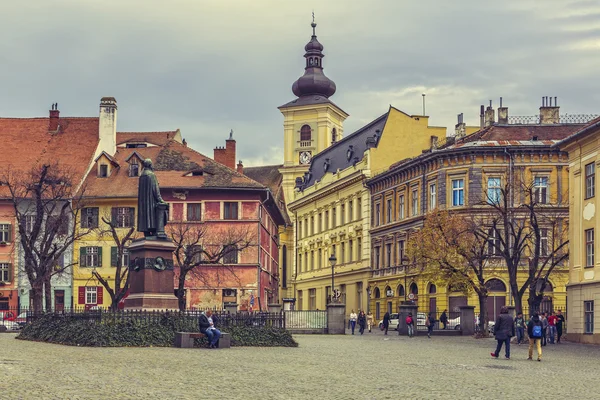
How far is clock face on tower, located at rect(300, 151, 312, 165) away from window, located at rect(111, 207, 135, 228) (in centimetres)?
5502

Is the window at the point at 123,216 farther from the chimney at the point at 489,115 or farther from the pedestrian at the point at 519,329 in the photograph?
the pedestrian at the point at 519,329

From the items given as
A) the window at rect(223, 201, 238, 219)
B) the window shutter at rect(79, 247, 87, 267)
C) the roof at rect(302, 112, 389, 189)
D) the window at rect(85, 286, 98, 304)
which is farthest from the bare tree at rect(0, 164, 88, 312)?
the roof at rect(302, 112, 389, 189)

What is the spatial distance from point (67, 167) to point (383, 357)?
163 ft

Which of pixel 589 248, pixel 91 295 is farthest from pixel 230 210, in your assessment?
pixel 589 248

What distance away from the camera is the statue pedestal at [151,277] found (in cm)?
3459

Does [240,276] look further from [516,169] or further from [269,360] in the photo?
[269,360]

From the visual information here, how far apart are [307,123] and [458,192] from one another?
6078cm

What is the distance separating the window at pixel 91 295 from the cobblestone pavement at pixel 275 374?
4309 cm

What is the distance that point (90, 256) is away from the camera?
78.5 metres

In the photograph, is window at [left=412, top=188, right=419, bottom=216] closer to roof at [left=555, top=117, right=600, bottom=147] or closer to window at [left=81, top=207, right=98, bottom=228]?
window at [left=81, top=207, right=98, bottom=228]

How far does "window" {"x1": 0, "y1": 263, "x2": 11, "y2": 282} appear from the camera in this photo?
7712cm

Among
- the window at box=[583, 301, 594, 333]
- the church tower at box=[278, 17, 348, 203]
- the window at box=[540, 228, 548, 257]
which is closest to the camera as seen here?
the window at box=[583, 301, 594, 333]

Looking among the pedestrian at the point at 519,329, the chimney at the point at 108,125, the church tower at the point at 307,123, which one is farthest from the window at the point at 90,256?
the church tower at the point at 307,123

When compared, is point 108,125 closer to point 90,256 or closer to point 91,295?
point 90,256
